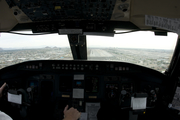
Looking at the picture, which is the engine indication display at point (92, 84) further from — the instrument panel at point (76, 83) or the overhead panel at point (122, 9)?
the overhead panel at point (122, 9)

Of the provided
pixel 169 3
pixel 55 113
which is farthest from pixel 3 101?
pixel 169 3

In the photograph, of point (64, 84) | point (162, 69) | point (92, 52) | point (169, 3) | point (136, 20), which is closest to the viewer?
point (169, 3)

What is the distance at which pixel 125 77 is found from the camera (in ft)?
8.48

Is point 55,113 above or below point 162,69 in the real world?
below

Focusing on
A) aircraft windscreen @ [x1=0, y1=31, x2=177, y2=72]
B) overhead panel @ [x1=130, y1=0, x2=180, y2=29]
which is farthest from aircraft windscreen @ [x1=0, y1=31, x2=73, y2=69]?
overhead panel @ [x1=130, y1=0, x2=180, y2=29]

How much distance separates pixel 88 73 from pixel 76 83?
14.9 inches

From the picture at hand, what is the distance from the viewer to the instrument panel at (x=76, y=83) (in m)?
2.49

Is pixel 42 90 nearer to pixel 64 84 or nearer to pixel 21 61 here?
pixel 64 84

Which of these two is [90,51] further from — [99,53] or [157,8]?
[157,8]

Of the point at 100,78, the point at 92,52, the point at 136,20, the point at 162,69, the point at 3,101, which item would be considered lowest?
the point at 3,101

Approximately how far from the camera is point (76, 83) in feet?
8.52

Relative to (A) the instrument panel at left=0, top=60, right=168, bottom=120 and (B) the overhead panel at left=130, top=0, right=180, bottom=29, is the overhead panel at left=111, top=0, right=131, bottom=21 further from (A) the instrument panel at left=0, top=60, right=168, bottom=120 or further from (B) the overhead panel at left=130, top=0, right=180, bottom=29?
(A) the instrument panel at left=0, top=60, right=168, bottom=120

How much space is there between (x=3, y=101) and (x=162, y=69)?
377 cm

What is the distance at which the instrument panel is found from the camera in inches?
98.0
